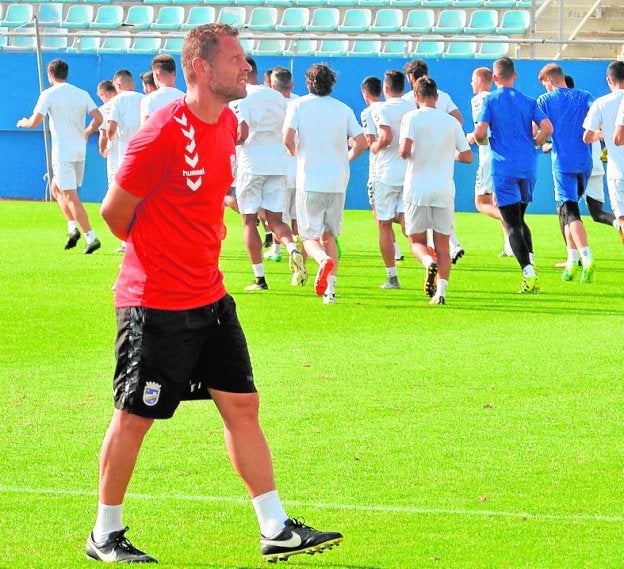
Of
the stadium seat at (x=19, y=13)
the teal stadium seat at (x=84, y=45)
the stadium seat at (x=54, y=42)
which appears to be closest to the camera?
the stadium seat at (x=54, y=42)

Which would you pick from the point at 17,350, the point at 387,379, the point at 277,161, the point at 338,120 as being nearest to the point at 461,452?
the point at 387,379

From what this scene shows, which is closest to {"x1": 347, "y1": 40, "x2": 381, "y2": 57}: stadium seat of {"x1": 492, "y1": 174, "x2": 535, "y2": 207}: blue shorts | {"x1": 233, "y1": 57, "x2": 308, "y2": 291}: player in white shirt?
{"x1": 233, "y1": 57, "x2": 308, "y2": 291}: player in white shirt

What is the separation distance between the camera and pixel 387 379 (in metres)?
8.92

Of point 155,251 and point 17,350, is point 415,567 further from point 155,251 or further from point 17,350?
point 17,350

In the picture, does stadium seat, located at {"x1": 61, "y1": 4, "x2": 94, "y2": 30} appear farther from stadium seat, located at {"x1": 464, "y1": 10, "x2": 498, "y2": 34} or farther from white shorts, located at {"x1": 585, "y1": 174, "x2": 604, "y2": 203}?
white shorts, located at {"x1": 585, "y1": 174, "x2": 604, "y2": 203}

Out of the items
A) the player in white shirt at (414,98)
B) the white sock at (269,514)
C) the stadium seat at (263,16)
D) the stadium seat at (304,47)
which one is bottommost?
the white sock at (269,514)

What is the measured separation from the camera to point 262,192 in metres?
13.8

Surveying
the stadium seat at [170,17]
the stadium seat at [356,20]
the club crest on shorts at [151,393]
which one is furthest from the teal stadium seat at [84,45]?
the club crest on shorts at [151,393]

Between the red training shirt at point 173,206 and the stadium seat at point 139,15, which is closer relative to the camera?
the red training shirt at point 173,206

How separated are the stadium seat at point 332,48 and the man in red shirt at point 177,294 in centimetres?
2244

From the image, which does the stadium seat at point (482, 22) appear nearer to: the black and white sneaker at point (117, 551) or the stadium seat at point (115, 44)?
the stadium seat at point (115, 44)

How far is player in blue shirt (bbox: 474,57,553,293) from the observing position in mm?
13391

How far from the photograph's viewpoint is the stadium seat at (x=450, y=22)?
91.0 feet

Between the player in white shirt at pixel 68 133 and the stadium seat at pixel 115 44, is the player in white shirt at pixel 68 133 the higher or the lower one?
the lower one
